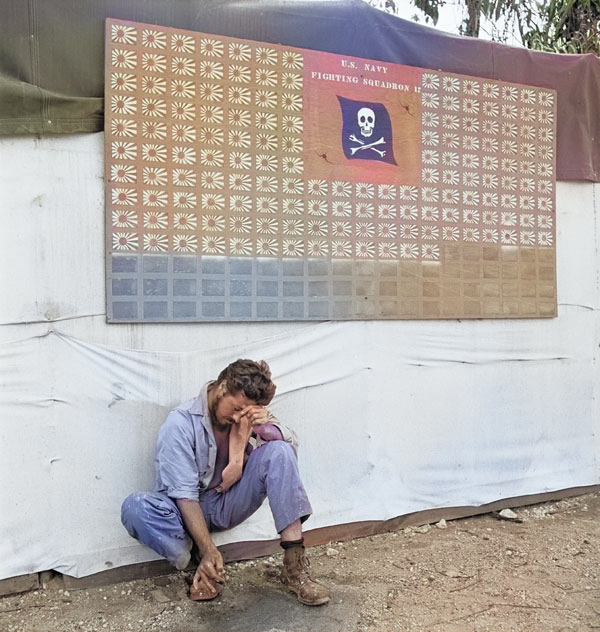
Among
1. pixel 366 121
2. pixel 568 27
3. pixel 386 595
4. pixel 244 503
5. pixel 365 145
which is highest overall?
pixel 568 27

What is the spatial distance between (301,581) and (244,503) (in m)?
0.37

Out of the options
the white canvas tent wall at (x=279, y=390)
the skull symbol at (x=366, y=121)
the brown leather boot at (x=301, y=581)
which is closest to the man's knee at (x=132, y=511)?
the white canvas tent wall at (x=279, y=390)

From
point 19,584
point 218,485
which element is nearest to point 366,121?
point 218,485

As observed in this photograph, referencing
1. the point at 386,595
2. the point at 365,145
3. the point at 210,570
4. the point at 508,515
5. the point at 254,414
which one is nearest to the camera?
the point at 210,570

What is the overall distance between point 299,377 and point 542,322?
155 cm

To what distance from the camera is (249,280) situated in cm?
299


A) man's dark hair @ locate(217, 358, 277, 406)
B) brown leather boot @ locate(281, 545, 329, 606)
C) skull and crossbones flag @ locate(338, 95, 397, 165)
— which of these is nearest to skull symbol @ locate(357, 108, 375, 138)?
skull and crossbones flag @ locate(338, 95, 397, 165)

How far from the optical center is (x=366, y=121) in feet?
10.6

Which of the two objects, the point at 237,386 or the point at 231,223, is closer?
the point at 237,386

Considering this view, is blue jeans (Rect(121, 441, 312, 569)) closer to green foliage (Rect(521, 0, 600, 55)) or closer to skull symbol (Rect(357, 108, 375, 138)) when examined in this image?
skull symbol (Rect(357, 108, 375, 138))

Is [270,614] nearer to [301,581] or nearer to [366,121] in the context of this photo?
[301,581]

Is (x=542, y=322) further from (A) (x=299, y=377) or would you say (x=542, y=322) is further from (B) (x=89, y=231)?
(B) (x=89, y=231)

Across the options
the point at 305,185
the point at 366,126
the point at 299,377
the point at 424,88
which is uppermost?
the point at 424,88

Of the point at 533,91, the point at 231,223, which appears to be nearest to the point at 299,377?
the point at 231,223
